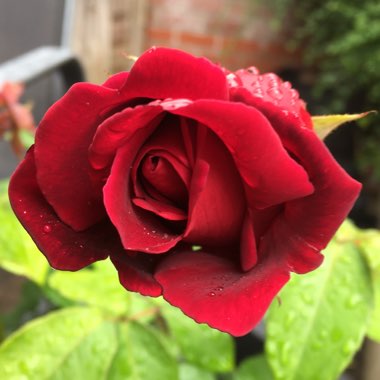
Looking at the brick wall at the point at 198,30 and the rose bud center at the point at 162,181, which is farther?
the brick wall at the point at 198,30

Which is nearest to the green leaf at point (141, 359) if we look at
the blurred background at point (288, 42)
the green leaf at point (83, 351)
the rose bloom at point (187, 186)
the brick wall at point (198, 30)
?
the green leaf at point (83, 351)

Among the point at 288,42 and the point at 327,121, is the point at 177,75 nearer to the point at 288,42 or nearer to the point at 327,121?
the point at 327,121

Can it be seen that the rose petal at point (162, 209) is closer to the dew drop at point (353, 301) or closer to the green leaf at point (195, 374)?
the dew drop at point (353, 301)

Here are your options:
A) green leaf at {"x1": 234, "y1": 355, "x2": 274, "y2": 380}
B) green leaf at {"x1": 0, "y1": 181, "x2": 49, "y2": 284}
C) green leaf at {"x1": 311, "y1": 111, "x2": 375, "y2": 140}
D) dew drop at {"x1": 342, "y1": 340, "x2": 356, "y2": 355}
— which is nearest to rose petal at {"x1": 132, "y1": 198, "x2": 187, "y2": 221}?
green leaf at {"x1": 311, "y1": 111, "x2": 375, "y2": 140}

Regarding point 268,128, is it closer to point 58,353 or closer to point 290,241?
point 290,241

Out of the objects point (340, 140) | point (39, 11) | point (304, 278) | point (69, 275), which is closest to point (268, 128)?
point (304, 278)
